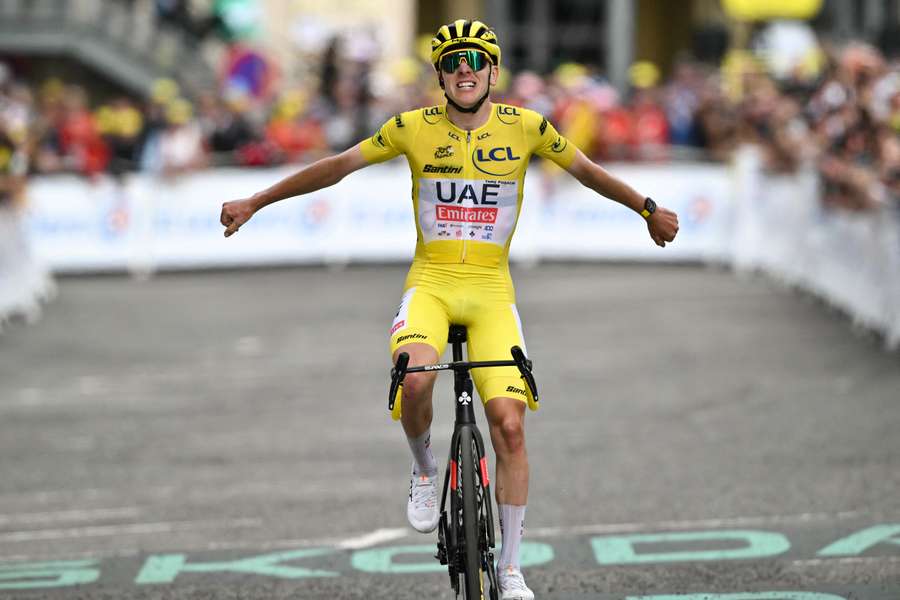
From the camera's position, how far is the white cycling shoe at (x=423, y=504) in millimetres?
7539

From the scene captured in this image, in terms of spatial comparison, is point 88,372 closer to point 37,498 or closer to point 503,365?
point 37,498

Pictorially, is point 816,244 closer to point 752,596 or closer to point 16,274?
point 16,274

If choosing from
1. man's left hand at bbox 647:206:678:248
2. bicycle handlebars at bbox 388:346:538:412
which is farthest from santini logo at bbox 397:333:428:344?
man's left hand at bbox 647:206:678:248

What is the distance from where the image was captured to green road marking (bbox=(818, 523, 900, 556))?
8.64 m

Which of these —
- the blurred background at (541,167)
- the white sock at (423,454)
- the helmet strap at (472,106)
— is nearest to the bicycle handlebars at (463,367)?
the white sock at (423,454)

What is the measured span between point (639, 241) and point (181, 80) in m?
18.9

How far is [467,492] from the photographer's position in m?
6.78

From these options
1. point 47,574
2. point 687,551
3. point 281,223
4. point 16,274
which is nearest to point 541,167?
point 281,223

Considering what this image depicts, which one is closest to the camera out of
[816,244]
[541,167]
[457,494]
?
[457,494]

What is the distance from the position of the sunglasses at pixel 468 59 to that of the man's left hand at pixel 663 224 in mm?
974

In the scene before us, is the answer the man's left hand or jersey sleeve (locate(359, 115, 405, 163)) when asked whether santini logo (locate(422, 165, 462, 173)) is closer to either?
jersey sleeve (locate(359, 115, 405, 163))

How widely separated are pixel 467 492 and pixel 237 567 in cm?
239

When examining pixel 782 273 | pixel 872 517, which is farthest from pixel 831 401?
pixel 782 273

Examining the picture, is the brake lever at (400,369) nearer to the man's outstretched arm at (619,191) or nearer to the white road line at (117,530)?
the man's outstretched arm at (619,191)
